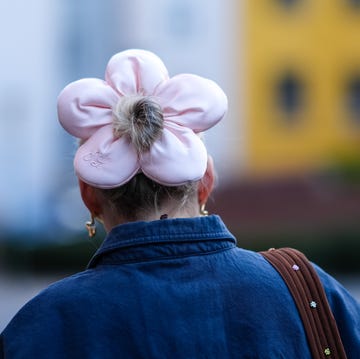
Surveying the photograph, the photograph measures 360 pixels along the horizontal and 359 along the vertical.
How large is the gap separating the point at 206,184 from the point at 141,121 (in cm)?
26

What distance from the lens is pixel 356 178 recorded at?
23.7m

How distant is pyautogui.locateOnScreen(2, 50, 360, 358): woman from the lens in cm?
225

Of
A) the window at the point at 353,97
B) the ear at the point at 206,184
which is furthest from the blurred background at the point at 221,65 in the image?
the ear at the point at 206,184

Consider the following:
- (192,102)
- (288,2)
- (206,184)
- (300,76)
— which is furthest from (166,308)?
(288,2)

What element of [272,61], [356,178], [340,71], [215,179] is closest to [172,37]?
[272,61]

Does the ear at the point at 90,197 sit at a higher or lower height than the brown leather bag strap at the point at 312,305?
higher

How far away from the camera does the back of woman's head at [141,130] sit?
90.0 inches

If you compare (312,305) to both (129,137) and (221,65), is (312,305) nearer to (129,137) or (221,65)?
(129,137)

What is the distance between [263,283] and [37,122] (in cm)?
2763

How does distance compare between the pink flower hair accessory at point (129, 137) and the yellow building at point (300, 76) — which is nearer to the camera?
the pink flower hair accessory at point (129, 137)

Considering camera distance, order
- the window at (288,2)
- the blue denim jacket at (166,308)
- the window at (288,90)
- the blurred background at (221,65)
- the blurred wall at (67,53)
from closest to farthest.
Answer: the blue denim jacket at (166,308) < the blurred wall at (67,53) < the blurred background at (221,65) < the window at (288,2) < the window at (288,90)

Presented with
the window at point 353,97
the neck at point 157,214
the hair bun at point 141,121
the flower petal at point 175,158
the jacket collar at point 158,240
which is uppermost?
the hair bun at point 141,121

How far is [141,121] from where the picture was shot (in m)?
2.29

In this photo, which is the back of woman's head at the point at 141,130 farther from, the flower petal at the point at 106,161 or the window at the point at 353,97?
the window at the point at 353,97
